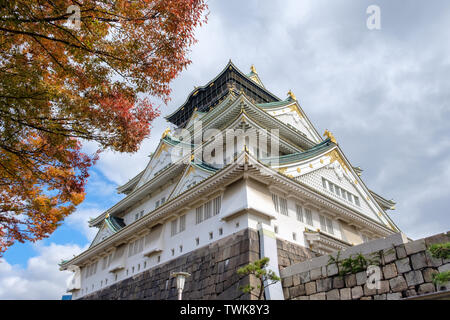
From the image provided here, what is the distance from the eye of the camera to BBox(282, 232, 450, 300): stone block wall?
8.65 metres

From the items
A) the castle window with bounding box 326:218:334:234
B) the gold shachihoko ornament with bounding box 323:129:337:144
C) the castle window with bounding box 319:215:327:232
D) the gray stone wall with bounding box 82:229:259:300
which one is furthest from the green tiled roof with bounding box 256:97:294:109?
the gray stone wall with bounding box 82:229:259:300

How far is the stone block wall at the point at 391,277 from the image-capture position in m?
8.65

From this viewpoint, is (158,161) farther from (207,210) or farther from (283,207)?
(283,207)

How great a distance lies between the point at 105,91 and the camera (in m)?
8.72

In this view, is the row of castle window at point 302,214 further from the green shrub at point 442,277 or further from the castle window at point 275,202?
the green shrub at point 442,277

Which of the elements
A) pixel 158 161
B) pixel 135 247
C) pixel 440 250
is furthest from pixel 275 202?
pixel 158 161

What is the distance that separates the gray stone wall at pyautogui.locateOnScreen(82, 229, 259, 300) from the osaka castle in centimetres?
5

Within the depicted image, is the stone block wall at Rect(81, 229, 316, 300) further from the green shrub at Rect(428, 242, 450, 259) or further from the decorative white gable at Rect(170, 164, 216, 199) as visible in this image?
the green shrub at Rect(428, 242, 450, 259)

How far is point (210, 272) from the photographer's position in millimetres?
13945

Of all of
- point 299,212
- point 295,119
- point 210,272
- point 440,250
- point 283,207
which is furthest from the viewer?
point 295,119

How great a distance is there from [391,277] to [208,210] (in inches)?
344
